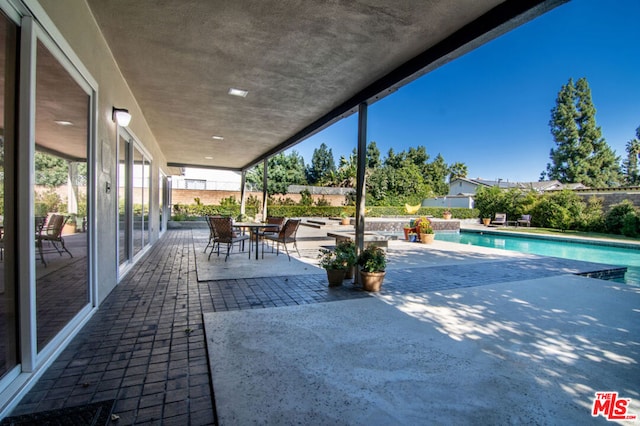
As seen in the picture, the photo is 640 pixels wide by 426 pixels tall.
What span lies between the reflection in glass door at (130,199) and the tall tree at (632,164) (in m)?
39.4

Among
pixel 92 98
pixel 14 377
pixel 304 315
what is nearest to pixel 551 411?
pixel 304 315

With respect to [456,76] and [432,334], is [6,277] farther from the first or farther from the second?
[456,76]

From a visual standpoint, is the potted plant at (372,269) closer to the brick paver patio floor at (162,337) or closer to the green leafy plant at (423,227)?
the brick paver patio floor at (162,337)

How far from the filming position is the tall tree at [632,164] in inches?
1195

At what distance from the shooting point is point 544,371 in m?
2.25

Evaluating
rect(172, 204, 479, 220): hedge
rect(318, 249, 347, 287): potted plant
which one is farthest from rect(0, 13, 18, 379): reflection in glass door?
rect(172, 204, 479, 220): hedge

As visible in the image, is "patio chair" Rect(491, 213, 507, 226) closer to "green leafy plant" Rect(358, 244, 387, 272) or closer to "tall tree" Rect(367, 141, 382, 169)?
"tall tree" Rect(367, 141, 382, 169)

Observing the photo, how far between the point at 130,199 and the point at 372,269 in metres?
3.97

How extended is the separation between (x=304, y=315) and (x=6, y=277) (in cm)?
224

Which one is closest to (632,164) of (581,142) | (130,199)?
(581,142)

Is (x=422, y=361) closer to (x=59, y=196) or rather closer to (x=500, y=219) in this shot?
(x=59, y=196)

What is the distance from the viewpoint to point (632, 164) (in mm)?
31266

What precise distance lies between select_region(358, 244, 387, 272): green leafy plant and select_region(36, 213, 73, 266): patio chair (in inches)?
123

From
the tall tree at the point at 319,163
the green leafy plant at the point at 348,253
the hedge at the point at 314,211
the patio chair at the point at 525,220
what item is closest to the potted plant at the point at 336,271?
the green leafy plant at the point at 348,253
